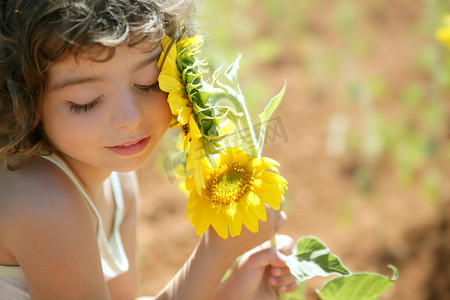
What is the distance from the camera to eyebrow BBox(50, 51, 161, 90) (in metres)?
0.89

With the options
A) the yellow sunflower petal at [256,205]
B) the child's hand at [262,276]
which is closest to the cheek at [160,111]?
the yellow sunflower petal at [256,205]

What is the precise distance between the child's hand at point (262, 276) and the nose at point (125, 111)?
1.19 feet

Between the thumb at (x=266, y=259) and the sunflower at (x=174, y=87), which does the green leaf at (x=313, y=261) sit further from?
the sunflower at (x=174, y=87)

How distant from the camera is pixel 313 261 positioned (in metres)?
0.95

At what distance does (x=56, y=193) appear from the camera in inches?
38.9

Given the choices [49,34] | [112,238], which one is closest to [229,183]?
[49,34]

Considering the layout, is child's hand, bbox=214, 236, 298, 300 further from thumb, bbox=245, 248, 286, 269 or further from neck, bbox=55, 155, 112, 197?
neck, bbox=55, 155, 112, 197

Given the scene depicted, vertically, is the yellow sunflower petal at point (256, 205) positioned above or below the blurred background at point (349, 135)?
above

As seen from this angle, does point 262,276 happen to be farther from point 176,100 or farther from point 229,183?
point 176,100

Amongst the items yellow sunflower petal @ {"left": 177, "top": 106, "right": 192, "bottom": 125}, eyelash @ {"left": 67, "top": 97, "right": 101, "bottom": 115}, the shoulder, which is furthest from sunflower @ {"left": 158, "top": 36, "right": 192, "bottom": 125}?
the shoulder

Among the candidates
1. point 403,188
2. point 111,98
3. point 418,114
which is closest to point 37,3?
point 111,98

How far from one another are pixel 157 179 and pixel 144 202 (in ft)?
0.53

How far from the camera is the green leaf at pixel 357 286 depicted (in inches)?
36.6

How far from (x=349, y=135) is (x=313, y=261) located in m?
1.49
